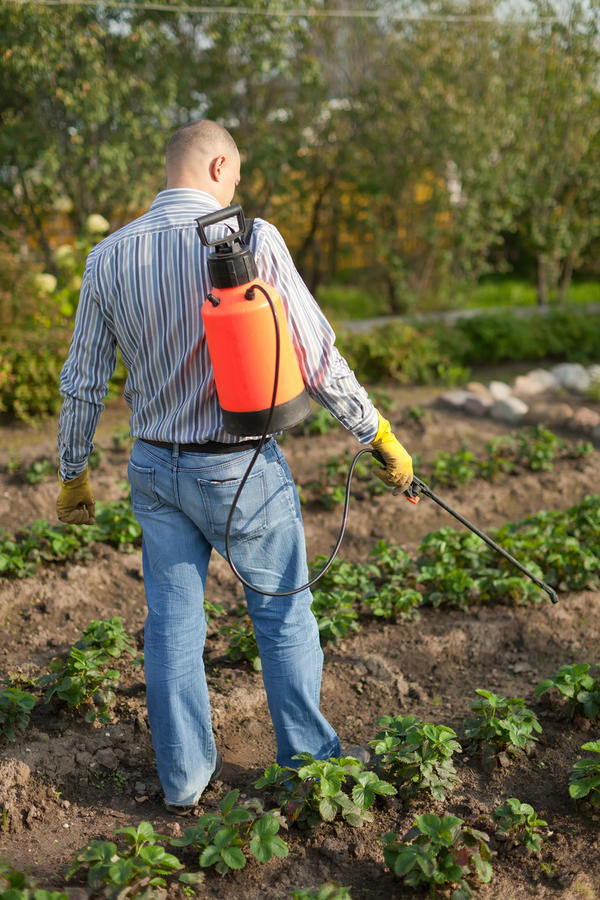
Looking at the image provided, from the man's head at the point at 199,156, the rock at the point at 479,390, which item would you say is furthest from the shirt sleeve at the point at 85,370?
the rock at the point at 479,390

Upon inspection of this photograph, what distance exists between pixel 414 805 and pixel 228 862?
65 centimetres

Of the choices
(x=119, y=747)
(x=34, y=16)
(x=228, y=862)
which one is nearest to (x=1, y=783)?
(x=119, y=747)

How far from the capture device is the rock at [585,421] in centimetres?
618

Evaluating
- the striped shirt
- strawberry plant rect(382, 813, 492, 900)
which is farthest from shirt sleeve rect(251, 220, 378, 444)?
strawberry plant rect(382, 813, 492, 900)

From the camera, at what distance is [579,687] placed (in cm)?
287

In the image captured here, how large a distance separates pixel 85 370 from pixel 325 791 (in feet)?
4.21

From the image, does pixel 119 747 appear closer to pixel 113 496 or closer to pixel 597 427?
pixel 113 496

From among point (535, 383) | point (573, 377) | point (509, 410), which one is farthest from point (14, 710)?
point (573, 377)

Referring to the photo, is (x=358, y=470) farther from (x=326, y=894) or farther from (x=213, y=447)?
(x=326, y=894)

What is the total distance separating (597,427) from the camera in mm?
6125

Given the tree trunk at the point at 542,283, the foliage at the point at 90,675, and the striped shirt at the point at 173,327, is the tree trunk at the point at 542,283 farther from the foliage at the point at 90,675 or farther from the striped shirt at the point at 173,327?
the striped shirt at the point at 173,327

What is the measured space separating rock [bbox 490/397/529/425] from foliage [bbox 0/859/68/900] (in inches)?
194

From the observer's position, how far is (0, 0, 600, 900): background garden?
2369 millimetres

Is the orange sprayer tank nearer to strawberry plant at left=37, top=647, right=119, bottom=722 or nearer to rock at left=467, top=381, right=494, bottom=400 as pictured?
strawberry plant at left=37, top=647, right=119, bottom=722
